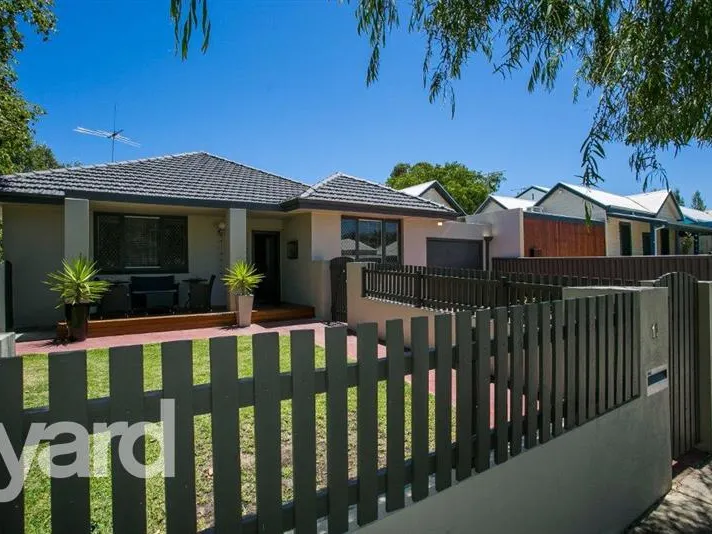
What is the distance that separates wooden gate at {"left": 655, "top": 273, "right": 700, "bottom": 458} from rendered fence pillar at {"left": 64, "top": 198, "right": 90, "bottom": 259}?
10.6m

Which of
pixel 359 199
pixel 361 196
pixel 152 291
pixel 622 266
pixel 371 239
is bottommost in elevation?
pixel 152 291

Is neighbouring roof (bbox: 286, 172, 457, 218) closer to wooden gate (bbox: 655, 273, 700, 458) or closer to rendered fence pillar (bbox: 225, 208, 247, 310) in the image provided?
rendered fence pillar (bbox: 225, 208, 247, 310)

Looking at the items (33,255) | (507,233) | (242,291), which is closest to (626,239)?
(507,233)

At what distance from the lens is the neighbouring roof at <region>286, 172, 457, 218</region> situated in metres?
11.0

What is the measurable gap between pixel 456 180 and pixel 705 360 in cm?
3707

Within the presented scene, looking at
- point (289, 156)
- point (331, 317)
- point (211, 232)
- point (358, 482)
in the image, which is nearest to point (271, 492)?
point (358, 482)

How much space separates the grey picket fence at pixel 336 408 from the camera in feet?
4.75

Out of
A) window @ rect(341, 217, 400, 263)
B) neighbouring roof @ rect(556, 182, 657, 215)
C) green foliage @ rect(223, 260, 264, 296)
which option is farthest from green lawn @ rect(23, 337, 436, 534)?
neighbouring roof @ rect(556, 182, 657, 215)

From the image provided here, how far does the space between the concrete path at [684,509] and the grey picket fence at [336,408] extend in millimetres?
1113

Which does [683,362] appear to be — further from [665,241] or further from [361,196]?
[665,241]

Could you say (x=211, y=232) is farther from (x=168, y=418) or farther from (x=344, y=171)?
(x=168, y=418)

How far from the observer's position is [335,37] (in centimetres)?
492

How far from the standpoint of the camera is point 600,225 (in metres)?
18.8

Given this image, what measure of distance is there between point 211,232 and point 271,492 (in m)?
11.5
